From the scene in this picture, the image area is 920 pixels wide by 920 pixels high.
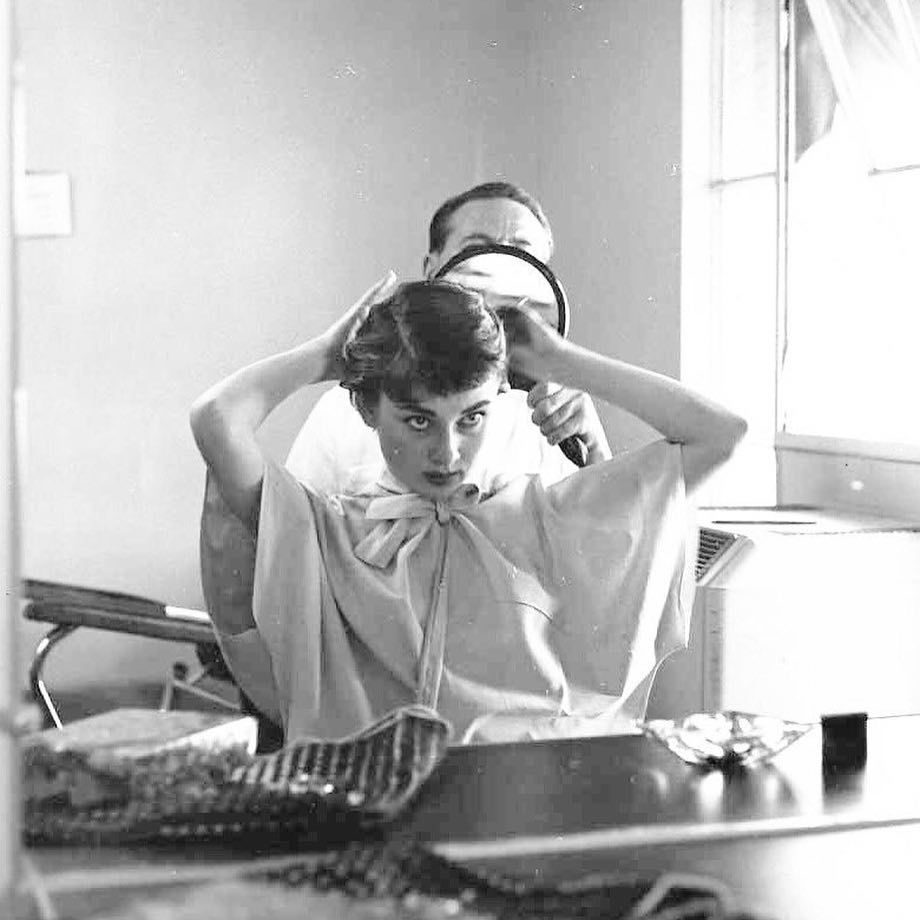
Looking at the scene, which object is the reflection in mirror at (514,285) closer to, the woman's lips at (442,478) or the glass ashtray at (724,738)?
the woman's lips at (442,478)

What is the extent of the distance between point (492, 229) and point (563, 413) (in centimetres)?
12

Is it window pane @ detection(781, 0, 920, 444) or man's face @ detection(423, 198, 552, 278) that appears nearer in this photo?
man's face @ detection(423, 198, 552, 278)

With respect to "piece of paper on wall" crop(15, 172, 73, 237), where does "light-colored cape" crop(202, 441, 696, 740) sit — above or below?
below

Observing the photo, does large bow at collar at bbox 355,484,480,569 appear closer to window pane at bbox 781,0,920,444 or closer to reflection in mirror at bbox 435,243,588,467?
reflection in mirror at bbox 435,243,588,467

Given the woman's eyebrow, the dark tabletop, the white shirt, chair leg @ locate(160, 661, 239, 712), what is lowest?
the dark tabletop

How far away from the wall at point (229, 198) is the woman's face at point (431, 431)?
0.05 m

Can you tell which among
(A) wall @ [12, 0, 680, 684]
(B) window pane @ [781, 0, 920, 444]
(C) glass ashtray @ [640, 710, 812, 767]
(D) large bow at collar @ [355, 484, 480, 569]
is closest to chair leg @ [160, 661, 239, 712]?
(A) wall @ [12, 0, 680, 684]

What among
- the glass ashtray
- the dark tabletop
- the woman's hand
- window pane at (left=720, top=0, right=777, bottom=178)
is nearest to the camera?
the dark tabletop

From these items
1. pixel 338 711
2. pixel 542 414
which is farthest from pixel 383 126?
pixel 338 711

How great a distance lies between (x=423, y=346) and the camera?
0.81m

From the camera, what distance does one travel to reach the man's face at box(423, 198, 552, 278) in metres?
0.82

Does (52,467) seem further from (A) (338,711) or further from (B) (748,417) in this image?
(B) (748,417)

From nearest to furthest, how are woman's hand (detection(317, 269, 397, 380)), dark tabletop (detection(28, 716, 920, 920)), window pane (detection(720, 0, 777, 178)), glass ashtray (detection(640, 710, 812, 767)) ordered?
dark tabletop (detection(28, 716, 920, 920)) → glass ashtray (detection(640, 710, 812, 767)) → woman's hand (detection(317, 269, 397, 380)) → window pane (detection(720, 0, 777, 178))

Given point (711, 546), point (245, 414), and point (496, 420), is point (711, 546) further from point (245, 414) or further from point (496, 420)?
point (245, 414)
